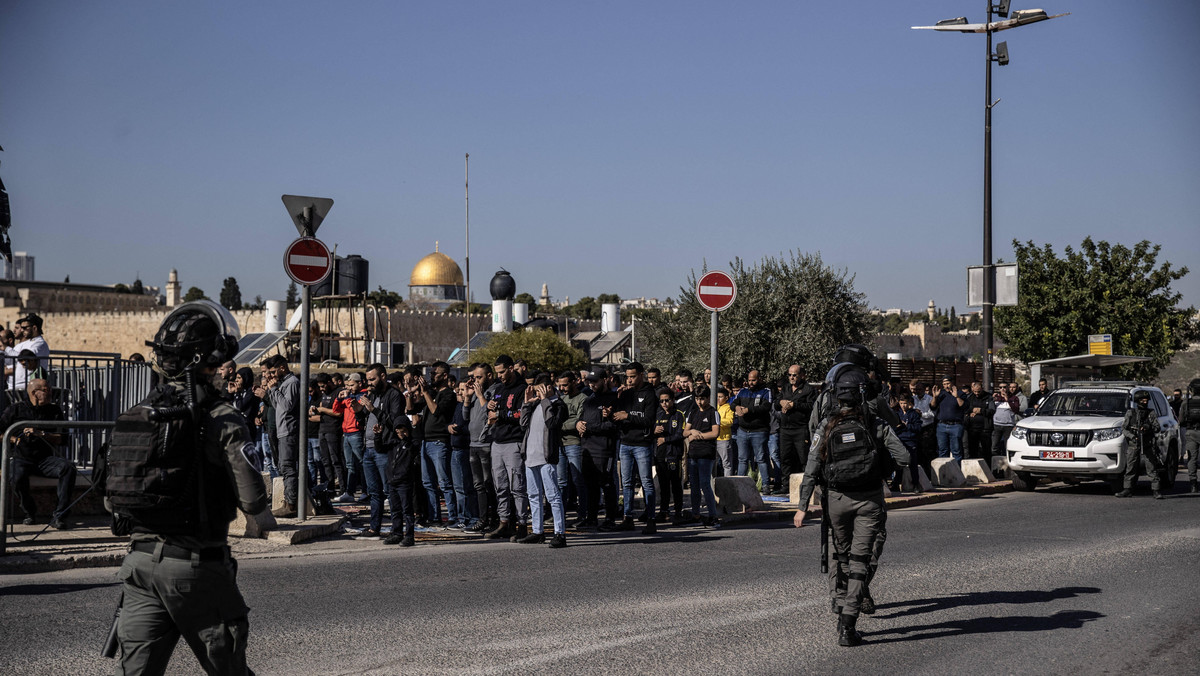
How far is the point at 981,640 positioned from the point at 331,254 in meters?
7.96

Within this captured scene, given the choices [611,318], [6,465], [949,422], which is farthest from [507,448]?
[611,318]

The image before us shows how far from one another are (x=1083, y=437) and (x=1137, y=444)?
77 centimetres

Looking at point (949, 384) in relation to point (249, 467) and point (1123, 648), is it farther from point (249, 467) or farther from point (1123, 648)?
point (249, 467)

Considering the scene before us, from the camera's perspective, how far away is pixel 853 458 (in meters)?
6.61

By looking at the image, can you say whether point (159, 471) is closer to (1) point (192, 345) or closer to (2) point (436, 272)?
(1) point (192, 345)

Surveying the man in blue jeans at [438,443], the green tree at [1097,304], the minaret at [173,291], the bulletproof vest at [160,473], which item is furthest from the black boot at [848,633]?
the minaret at [173,291]

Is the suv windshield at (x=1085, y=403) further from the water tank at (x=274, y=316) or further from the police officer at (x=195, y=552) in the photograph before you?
the water tank at (x=274, y=316)

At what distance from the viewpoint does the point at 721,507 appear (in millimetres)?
13641

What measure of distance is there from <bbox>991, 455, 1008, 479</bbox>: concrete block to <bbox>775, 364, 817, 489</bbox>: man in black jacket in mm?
5550

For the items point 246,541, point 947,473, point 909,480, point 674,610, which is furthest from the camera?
point 947,473

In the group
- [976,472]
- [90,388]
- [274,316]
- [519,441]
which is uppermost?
[274,316]

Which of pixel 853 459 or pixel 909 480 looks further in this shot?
pixel 909 480

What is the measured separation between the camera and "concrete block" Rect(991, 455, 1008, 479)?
19.5 meters

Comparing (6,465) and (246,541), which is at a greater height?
(6,465)
